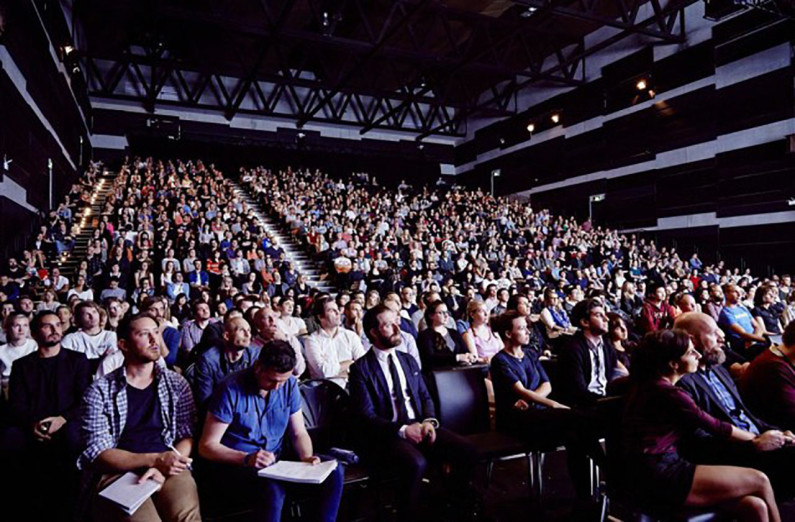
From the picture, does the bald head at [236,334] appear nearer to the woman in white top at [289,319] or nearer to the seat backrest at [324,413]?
the seat backrest at [324,413]

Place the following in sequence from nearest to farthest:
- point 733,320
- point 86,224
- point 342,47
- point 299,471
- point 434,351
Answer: point 299,471 < point 434,351 < point 733,320 < point 86,224 < point 342,47

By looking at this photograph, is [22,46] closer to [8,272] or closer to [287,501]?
[8,272]

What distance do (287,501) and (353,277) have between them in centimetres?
791

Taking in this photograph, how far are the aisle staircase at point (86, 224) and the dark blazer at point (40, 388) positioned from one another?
6.57 metres

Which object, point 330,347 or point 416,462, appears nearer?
point 416,462

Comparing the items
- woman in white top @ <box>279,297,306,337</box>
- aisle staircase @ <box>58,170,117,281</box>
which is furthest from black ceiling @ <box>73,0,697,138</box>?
woman in white top @ <box>279,297,306,337</box>

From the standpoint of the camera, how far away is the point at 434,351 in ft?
15.3

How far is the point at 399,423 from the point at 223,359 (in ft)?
3.81

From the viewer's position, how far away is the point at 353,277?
33.9 ft

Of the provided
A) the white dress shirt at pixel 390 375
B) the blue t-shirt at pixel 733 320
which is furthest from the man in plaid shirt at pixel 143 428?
the blue t-shirt at pixel 733 320

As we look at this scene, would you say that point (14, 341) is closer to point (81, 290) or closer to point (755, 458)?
point (81, 290)

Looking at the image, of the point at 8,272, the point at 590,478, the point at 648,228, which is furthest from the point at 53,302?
the point at 648,228

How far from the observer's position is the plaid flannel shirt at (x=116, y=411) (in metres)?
2.28

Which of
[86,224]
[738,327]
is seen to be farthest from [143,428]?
[86,224]
